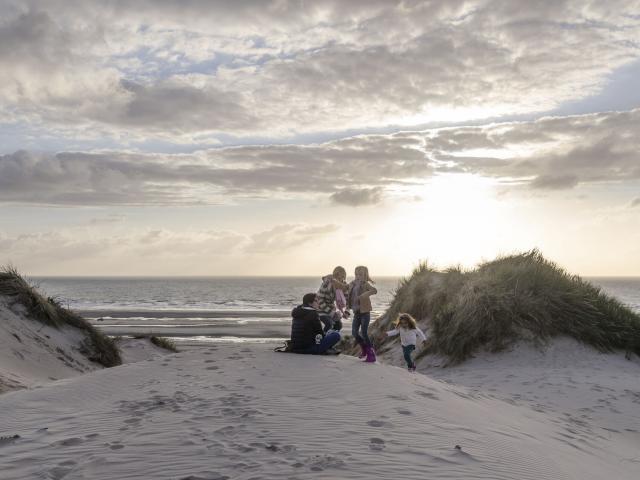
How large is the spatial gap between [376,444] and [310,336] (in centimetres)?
510

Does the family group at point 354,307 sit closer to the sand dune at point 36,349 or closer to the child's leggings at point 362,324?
the child's leggings at point 362,324

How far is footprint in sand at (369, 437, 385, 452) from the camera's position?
16.2 ft

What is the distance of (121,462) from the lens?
4.56m

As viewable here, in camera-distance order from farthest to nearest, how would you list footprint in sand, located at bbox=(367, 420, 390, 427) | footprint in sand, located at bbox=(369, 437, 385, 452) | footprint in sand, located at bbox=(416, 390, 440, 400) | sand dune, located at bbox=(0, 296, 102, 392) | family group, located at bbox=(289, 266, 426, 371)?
sand dune, located at bbox=(0, 296, 102, 392) → family group, located at bbox=(289, 266, 426, 371) → footprint in sand, located at bbox=(416, 390, 440, 400) → footprint in sand, located at bbox=(367, 420, 390, 427) → footprint in sand, located at bbox=(369, 437, 385, 452)

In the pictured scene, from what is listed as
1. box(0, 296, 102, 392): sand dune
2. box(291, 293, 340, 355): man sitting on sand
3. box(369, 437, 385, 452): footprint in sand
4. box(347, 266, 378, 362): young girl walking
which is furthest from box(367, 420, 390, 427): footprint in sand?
box(0, 296, 102, 392): sand dune

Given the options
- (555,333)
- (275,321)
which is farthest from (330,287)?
(275,321)

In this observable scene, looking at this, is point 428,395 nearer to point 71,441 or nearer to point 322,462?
point 322,462

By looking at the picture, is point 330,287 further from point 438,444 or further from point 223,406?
point 438,444

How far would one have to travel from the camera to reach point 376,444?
16.6ft

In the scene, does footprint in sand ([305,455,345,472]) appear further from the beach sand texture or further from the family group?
the family group

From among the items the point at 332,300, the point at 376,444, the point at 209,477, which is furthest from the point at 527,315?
the point at 209,477

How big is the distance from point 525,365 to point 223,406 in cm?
863

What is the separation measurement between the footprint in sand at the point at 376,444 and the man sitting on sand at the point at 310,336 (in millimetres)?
4796

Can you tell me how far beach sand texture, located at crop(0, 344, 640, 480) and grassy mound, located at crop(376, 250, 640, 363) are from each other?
392 cm
